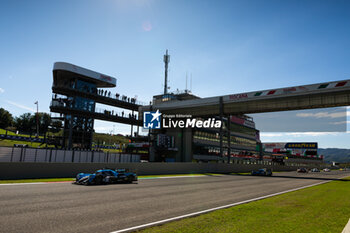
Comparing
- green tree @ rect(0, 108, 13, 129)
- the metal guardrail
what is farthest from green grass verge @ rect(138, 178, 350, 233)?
green tree @ rect(0, 108, 13, 129)

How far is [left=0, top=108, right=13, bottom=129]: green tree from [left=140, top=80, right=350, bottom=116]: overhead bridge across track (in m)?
102

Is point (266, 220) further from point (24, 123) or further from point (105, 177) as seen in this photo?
point (24, 123)

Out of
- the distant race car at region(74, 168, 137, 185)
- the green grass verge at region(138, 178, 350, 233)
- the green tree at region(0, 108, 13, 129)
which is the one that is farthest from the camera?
the green tree at region(0, 108, 13, 129)

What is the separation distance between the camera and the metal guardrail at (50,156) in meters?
25.1

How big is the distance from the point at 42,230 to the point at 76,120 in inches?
1848

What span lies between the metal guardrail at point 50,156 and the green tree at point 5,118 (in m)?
104

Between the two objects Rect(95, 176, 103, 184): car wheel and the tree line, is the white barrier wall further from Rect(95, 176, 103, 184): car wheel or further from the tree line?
the tree line

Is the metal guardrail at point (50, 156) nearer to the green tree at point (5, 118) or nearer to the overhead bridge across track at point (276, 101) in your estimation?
the overhead bridge across track at point (276, 101)

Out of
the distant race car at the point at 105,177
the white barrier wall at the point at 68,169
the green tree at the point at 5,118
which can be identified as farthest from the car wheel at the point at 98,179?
the green tree at the point at 5,118

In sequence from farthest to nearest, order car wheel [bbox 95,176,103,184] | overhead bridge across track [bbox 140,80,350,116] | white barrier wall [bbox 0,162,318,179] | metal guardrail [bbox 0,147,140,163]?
overhead bridge across track [bbox 140,80,350,116] → metal guardrail [bbox 0,147,140,163] → white barrier wall [bbox 0,162,318,179] → car wheel [bbox 95,176,103,184]

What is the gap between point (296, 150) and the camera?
11725 centimetres

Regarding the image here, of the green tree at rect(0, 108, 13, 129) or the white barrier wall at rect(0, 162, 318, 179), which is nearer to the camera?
the white barrier wall at rect(0, 162, 318, 179)

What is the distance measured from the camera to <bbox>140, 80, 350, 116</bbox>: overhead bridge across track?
33344 millimetres

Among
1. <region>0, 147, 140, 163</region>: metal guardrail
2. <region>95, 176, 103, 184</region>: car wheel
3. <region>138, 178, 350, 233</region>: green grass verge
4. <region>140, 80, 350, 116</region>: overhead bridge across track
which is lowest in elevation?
<region>95, 176, 103, 184</region>: car wheel
